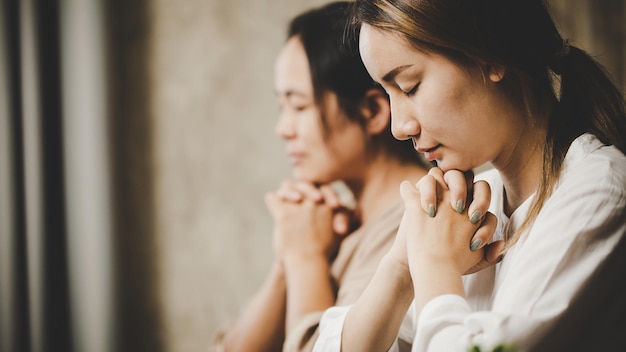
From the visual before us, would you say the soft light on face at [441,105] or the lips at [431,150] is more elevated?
the soft light on face at [441,105]

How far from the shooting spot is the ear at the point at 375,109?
106 cm

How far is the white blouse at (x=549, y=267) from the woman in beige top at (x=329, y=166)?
0.39 meters

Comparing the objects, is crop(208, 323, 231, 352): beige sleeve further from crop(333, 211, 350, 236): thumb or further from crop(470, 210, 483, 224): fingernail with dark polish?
crop(470, 210, 483, 224): fingernail with dark polish

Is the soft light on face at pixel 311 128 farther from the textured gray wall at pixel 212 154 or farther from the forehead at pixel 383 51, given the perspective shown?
the textured gray wall at pixel 212 154

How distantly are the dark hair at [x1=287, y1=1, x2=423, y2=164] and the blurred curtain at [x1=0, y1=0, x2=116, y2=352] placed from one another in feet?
2.93

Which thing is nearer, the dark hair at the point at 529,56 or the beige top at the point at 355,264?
the dark hair at the point at 529,56

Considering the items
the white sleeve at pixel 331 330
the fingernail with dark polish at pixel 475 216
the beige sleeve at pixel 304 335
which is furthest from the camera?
the beige sleeve at pixel 304 335

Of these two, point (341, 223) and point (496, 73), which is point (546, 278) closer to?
point (496, 73)

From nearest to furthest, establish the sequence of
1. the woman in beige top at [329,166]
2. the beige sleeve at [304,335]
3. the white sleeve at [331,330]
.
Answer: the white sleeve at [331,330], the beige sleeve at [304,335], the woman in beige top at [329,166]

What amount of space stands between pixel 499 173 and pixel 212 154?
1.16 m

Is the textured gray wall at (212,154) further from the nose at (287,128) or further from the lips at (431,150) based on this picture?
the lips at (431,150)

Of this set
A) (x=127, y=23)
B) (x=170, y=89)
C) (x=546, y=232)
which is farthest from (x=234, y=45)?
(x=546, y=232)

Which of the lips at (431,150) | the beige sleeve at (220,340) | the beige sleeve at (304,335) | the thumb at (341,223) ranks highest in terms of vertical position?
the lips at (431,150)

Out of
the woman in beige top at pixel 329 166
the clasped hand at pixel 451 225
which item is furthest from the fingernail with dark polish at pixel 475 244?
the woman in beige top at pixel 329 166
